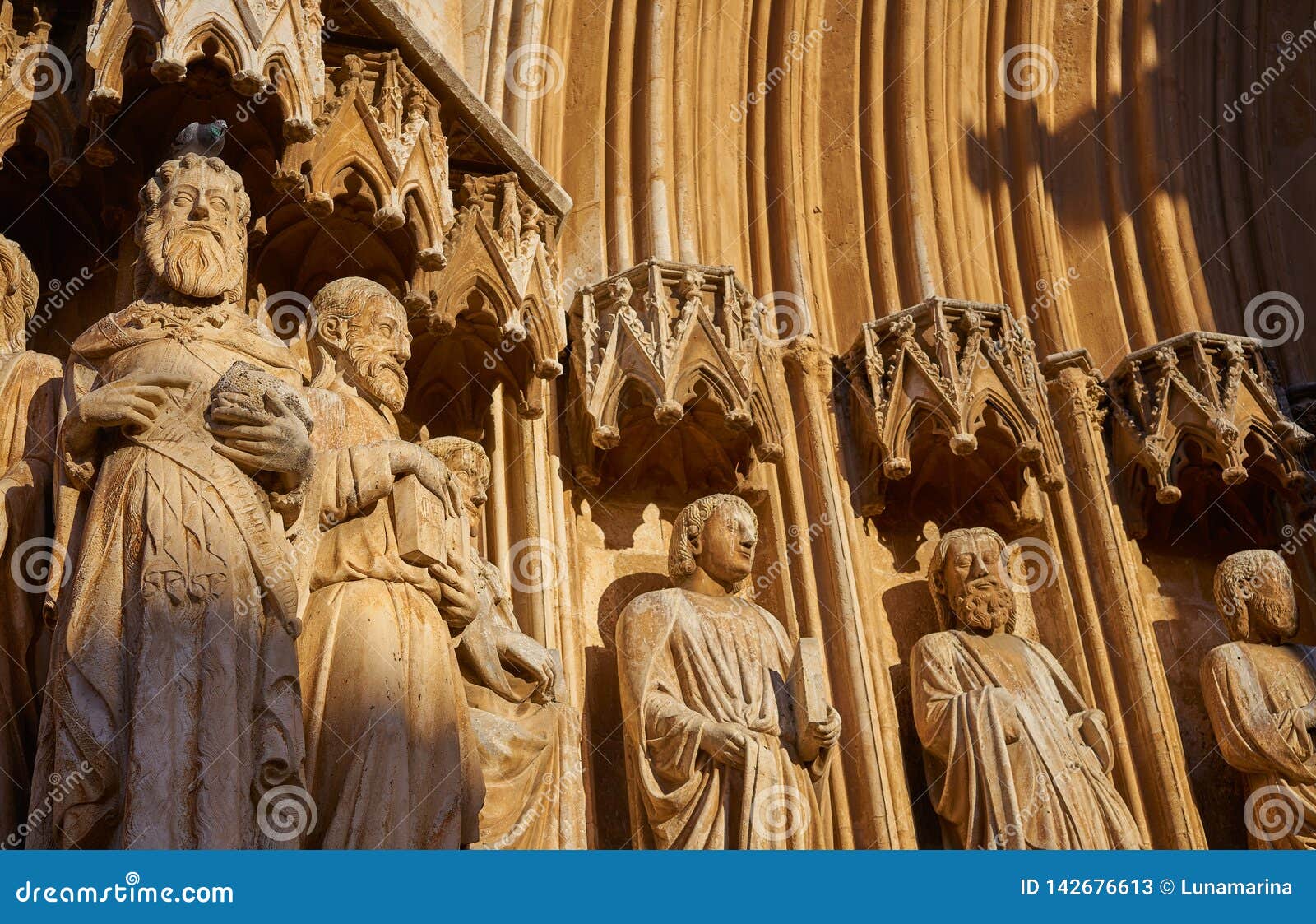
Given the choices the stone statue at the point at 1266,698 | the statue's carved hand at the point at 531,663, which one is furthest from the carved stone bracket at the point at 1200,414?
the statue's carved hand at the point at 531,663

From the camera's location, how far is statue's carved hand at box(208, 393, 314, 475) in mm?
4504

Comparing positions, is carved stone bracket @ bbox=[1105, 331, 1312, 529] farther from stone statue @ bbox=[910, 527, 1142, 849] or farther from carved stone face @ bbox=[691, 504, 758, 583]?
carved stone face @ bbox=[691, 504, 758, 583]

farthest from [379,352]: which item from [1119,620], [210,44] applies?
[1119,620]

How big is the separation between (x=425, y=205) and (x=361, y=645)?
1.77 meters

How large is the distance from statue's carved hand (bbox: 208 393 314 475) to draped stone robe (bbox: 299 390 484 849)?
0.42 meters

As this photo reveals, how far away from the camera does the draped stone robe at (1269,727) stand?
6574 mm

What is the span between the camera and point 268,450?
453 centimetres

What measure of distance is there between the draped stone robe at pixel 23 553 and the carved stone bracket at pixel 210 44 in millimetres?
815

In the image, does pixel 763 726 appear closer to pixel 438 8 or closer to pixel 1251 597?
pixel 1251 597

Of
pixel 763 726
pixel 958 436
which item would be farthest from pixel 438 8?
pixel 763 726

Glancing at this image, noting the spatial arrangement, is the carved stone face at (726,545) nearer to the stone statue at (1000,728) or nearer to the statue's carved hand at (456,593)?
the stone statue at (1000,728)

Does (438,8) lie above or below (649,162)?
above

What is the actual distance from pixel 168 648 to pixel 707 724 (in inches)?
80.2

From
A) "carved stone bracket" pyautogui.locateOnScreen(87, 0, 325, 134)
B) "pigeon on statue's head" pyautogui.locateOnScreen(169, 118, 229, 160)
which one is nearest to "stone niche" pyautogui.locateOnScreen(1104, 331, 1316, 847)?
"carved stone bracket" pyautogui.locateOnScreen(87, 0, 325, 134)
